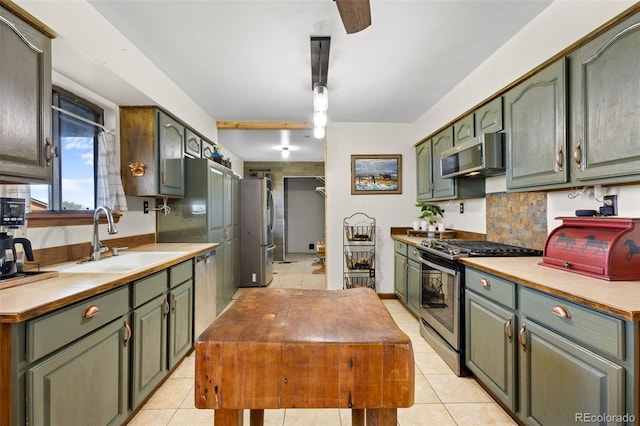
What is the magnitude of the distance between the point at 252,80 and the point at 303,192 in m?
5.77

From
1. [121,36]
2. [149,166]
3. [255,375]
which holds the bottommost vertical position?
[255,375]

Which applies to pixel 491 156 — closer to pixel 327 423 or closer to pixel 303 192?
pixel 327 423

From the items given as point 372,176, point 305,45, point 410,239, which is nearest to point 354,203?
point 372,176

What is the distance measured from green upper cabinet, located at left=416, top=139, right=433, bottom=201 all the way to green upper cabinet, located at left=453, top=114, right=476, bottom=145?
0.67 metres

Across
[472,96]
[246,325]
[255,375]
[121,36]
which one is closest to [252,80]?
[121,36]

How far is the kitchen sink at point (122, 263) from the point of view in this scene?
1875mm

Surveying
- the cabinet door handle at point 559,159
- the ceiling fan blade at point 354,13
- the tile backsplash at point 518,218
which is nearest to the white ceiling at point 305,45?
the ceiling fan blade at point 354,13

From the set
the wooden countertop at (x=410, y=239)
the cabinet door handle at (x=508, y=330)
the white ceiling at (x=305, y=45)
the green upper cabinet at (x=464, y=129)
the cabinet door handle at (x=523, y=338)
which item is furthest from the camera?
the wooden countertop at (x=410, y=239)

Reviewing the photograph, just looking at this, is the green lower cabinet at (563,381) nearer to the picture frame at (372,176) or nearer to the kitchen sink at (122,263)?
the kitchen sink at (122,263)

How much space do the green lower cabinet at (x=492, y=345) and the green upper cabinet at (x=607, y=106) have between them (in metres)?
0.91

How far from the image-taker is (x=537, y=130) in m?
1.98

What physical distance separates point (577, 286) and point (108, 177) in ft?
10.3

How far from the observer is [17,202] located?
141 centimetres

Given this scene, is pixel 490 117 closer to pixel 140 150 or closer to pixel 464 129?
pixel 464 129
